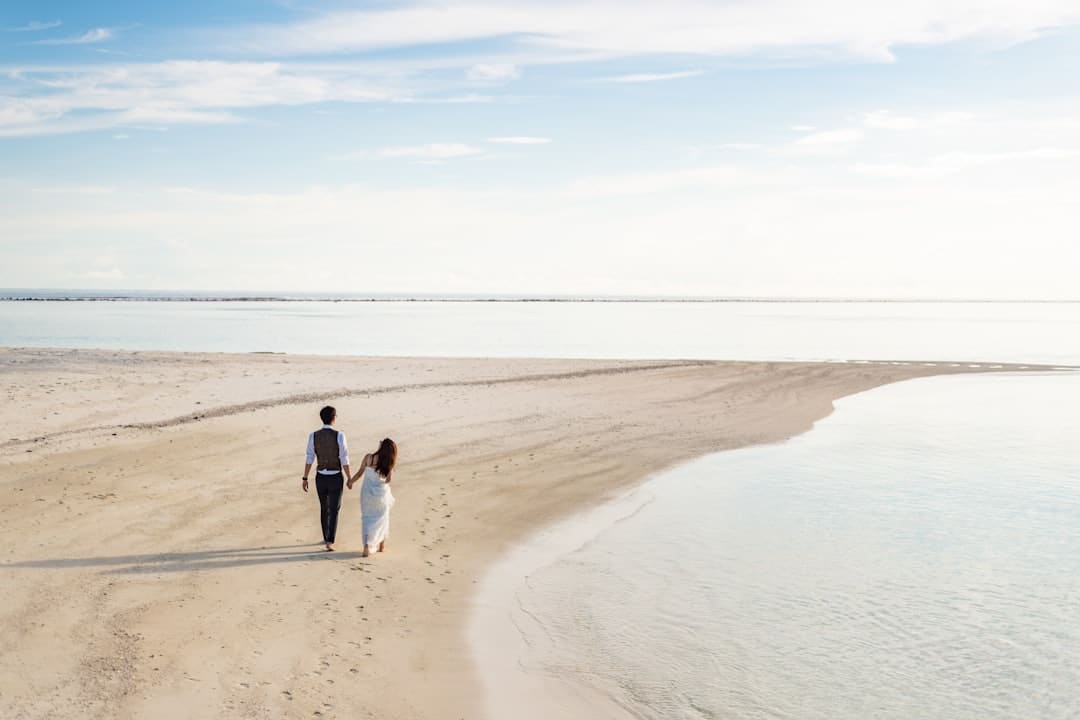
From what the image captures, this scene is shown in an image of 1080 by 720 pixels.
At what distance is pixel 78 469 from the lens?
1828 cm

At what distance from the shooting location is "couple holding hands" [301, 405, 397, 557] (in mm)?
13359

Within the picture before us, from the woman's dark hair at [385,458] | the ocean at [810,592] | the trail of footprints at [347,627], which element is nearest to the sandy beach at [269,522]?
the trail of footprints at [347,627]

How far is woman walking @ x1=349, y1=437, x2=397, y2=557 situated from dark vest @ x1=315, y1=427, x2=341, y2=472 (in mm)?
383

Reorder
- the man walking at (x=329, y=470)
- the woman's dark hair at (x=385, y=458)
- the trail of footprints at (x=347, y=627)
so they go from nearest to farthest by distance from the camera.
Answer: the trail of footprints at (x=347, y=627) → the woman's dark hair at (x=385, y=458) → the man walking at (x=329, y=470)

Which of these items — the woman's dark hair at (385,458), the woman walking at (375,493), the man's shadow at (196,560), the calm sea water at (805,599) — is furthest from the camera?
the woman walking at (375,493)

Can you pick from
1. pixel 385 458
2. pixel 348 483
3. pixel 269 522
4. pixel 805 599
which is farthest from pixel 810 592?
pixel 269 522

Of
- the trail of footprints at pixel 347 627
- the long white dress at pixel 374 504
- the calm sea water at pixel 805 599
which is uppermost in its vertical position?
the long white dress at pixel 374 504

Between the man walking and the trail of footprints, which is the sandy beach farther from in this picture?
the man walking

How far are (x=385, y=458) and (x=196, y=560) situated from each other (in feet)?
9.84

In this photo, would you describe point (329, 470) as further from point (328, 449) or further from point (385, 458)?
point (385, 458)

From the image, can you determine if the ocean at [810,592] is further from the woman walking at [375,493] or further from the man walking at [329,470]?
the man walking at [329,470]

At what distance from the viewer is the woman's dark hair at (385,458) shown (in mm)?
13211

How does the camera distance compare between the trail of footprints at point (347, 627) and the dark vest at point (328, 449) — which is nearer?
the trail of footprints at point (347, 627)

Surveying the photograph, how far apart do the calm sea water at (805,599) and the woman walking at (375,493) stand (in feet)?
6.70
